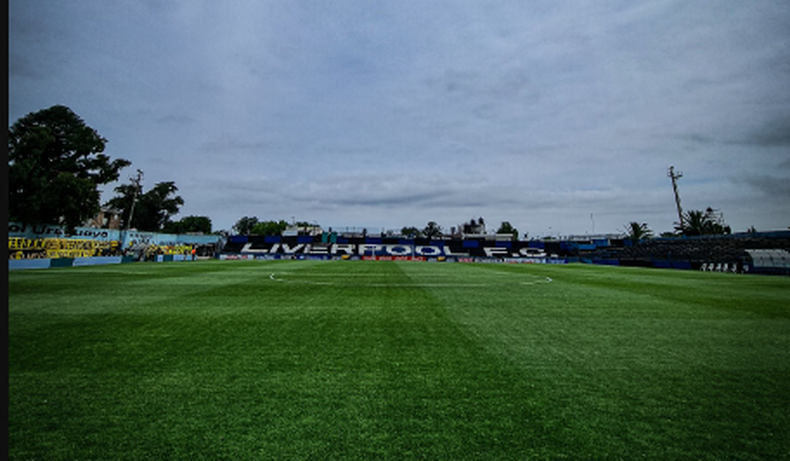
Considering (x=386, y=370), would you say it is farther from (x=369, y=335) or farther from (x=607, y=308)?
(x=607, y=308)

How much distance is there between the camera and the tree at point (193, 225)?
94.3m

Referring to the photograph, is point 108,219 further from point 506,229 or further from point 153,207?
point 506,229

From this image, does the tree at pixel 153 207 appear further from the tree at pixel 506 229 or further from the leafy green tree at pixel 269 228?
the tree at pixel 506 229

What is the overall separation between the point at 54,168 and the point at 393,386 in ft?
164

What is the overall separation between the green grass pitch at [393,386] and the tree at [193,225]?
99.5 metres

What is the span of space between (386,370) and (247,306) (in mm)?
6298

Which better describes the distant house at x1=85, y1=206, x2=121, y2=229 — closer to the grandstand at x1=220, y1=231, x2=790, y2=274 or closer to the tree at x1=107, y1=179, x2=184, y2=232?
the tree at x1=107, y1=179, x2=184, y2=232

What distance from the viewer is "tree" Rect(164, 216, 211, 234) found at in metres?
94.3

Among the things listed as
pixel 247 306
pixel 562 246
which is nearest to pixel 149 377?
pixel 247 306

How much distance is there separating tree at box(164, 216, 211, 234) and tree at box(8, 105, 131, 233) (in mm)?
57843

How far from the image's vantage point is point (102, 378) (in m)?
4.23

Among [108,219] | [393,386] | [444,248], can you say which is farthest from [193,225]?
[393,386]

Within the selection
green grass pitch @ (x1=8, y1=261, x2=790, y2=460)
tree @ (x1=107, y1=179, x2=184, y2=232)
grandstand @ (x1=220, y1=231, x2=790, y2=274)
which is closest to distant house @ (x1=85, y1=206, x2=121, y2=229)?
tree @ (x1=107, y1=179, x2=184, y2=232)

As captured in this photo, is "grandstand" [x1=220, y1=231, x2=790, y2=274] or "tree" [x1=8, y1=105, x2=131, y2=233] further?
"grandstand" [x1=220, y1=231, x2=790, y2=274]
